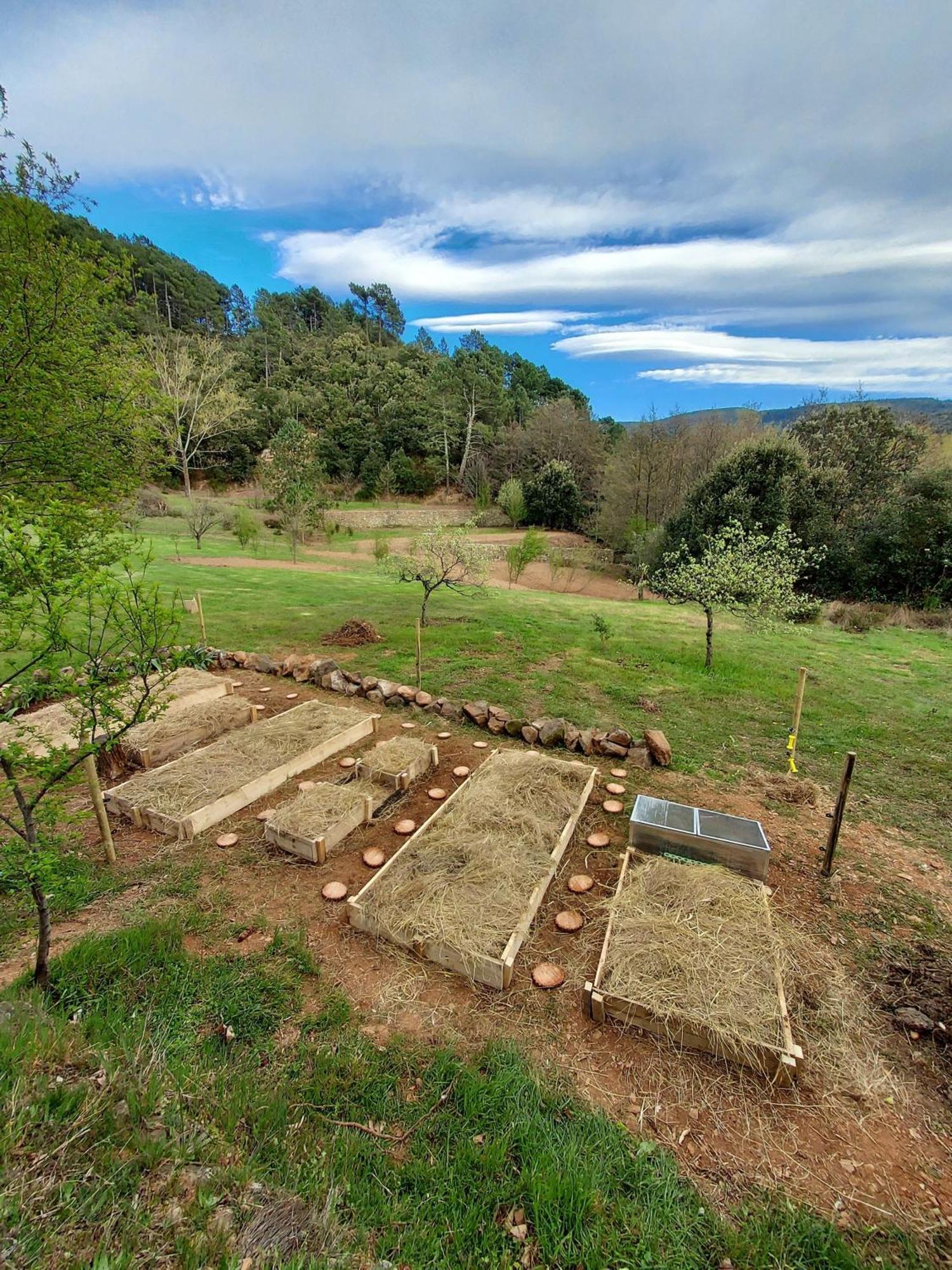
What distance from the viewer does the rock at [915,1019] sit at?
110 inches

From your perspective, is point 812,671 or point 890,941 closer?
point 890,941

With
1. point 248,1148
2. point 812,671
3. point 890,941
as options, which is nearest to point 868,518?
point 812,671

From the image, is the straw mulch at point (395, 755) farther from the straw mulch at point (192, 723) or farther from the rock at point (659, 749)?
Result: the rock at point (659, 749)

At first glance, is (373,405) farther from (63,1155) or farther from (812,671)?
(63,1155)

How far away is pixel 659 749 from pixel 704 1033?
10.2 feet

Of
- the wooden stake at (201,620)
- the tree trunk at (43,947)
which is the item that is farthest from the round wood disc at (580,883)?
the wooden stake at (201,620)

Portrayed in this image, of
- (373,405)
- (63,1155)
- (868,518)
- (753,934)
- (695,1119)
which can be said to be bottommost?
(695,1119)

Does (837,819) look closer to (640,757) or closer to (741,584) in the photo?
(640,757)

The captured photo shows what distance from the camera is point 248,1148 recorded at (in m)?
2.09

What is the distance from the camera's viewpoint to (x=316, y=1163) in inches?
81.2

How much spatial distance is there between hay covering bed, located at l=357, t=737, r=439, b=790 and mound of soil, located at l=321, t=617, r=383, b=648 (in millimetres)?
4013

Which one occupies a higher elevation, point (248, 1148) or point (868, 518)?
point (868, 518)

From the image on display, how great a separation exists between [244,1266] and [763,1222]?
6.26 feet

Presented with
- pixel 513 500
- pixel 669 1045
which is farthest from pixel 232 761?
pixel 513 500
